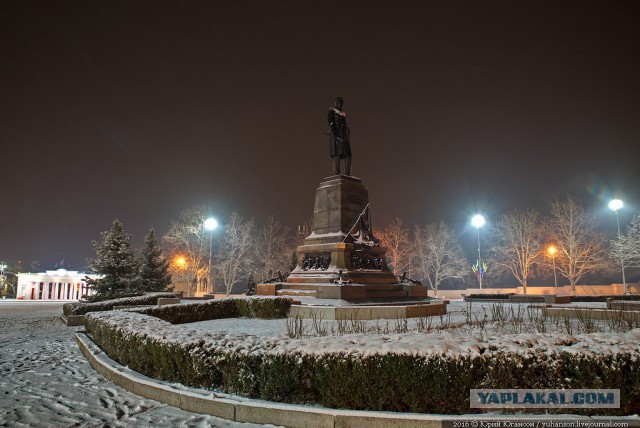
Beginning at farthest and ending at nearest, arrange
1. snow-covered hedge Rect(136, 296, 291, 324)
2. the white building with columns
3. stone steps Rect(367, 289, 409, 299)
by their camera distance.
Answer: the white building with columns
stone steps Rect(367, 289, 409, 299)
snow-covered hedge Rect(136, 296, 291, 324)

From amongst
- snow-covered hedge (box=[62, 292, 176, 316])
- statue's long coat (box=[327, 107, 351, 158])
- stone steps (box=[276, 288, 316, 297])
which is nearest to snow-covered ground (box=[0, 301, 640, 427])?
snow-covered hedge (box=[62, 292, 176, 316])

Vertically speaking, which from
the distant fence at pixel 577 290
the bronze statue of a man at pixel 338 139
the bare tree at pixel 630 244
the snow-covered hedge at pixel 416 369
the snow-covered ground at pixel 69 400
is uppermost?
the bronze statue of a man at pixel 338 139

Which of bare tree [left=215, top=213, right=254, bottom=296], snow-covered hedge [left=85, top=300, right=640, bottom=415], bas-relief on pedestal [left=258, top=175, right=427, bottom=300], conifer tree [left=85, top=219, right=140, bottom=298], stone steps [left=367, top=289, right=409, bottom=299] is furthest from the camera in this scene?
bare tree [left=215, top=213, right=254, bottom=296]

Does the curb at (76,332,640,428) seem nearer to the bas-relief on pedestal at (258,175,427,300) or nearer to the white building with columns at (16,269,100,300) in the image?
the bas-relief on pedestal at (258,175,427,300)

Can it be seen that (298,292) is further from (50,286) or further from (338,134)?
(50,286)

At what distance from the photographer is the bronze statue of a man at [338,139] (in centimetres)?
2223

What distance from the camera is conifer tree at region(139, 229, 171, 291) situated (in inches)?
1229

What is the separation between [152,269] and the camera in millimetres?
31875

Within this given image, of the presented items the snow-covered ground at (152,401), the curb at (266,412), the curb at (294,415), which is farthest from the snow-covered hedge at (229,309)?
the curb at (294,415)

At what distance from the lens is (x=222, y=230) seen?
166ft

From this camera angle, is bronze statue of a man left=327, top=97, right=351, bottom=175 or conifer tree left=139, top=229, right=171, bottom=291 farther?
conifer tree left=139, top=229, right=171, bottom=291

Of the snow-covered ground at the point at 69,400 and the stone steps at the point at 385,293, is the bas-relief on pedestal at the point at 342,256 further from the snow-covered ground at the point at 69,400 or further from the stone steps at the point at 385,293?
the snow-covered ground at the point at 69,400

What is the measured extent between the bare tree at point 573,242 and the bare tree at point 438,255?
10377 mm

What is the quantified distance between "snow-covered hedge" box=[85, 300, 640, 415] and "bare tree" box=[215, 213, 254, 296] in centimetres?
3743
